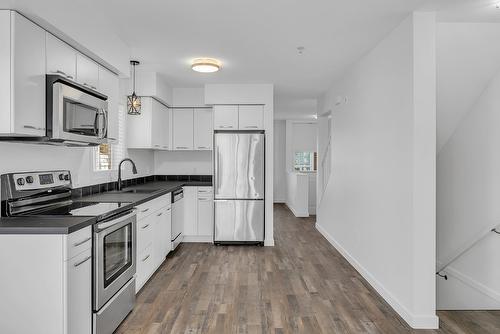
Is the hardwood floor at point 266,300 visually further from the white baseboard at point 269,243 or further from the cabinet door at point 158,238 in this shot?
the white baseboard at point 269,243

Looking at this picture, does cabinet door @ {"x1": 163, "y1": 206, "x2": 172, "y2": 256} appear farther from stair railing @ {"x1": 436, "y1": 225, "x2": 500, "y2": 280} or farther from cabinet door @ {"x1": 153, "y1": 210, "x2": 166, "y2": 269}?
stair railing @ {"x1": 436, "y1": 225, "x2": 500, "y2": 280}

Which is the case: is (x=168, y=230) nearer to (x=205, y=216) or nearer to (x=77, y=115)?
(x=205, y=216)

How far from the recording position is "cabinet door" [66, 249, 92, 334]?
1.93 m

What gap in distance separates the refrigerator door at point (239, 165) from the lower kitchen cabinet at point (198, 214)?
0.92 ft

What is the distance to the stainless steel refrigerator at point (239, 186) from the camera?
5.03m

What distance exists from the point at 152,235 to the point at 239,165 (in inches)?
72.5

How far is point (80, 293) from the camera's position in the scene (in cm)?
204

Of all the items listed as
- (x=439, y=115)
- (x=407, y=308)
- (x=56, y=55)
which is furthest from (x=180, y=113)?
(x=407, y=308)

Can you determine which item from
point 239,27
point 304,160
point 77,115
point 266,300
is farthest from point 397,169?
point 304,160

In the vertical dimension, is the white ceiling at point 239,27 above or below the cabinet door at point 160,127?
above

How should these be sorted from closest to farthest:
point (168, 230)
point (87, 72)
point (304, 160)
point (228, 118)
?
1. point (87, 72)
2. point (168, 230)
3. point (228, 118)
4. point (304, 160)

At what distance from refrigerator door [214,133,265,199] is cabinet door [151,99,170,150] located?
825 millimetres

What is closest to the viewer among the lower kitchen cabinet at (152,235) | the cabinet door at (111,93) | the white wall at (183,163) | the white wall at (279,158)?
the cabinet door at (111,93)

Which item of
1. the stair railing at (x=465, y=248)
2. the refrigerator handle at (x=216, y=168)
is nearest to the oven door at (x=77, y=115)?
the refrigerator handle at (x=216, y=168)
